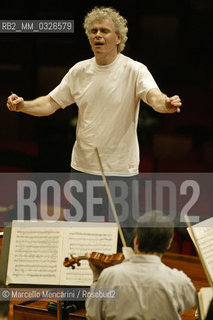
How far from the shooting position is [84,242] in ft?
10.7

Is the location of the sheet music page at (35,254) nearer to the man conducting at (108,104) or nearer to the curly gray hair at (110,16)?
the man conducting at (108,104)

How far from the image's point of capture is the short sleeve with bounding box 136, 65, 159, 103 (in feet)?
11.7

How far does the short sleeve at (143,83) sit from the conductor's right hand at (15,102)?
2.22 ft

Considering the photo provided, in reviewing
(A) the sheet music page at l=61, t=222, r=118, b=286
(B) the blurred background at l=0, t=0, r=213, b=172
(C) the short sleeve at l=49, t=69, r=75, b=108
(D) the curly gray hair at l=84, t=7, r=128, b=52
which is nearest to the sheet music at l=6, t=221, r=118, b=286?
(A) the sheet music page at l=61, t=222, r=118, b=286

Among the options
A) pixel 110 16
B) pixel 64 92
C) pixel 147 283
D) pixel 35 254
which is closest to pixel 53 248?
pixel 35 254

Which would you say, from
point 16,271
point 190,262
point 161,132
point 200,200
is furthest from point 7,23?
point 16,271

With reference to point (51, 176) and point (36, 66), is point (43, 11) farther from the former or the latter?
point (51, 176)

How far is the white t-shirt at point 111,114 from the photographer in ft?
12.0

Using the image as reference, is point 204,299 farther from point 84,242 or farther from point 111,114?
point 111,114

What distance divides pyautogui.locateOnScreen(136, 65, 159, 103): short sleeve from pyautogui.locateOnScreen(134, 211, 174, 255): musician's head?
3.66 feet

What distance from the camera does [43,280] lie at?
328cm

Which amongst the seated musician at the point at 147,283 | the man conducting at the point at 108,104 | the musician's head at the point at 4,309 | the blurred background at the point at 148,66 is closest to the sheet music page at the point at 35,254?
the man conducting at the point at 108,104

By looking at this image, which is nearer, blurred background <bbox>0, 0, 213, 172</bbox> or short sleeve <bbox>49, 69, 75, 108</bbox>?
short sleeve <bbox>49, 69, 75, 108</bbox>

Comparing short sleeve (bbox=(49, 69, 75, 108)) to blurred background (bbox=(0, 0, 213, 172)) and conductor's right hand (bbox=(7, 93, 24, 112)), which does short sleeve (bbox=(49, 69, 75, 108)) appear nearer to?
conductor's right hand (bbox=(7, 93, 24, 112))
